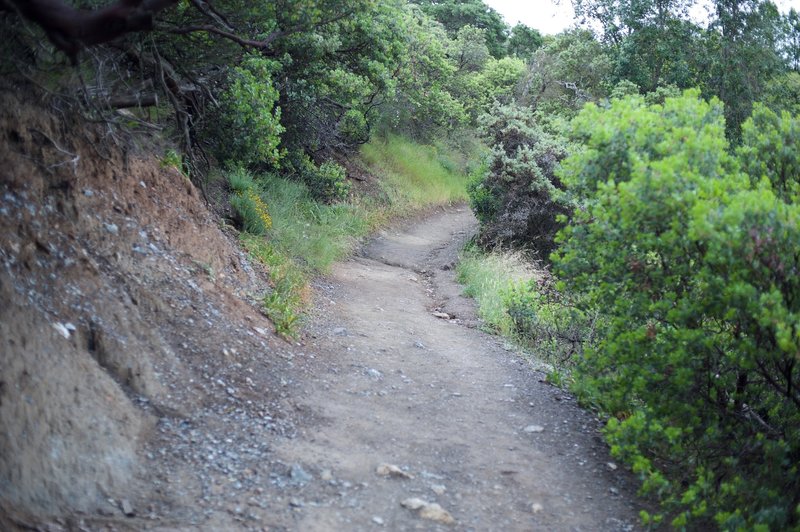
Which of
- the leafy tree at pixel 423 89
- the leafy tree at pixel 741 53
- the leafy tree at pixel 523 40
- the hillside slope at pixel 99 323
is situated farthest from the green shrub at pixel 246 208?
the leafy tree at pixel 523 40

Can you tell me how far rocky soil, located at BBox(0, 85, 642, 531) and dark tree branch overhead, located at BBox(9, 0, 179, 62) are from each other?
5.62 feet

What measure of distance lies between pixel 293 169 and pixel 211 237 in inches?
290

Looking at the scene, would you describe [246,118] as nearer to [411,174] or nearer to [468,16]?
[411,174]

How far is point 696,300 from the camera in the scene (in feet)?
15.6

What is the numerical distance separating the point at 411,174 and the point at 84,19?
760 inches

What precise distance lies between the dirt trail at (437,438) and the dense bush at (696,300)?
591mm

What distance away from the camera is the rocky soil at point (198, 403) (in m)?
4.20

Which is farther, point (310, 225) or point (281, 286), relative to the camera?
point (310, 225)

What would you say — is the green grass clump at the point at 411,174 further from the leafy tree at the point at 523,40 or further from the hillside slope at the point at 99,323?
the leafy tree at the point at 523,40

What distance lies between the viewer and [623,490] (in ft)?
17.8

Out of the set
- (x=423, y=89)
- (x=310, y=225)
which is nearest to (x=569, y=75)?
(x=423, y=89)

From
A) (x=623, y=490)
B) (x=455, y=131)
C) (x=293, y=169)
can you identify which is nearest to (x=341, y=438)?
(x=623, y=490)

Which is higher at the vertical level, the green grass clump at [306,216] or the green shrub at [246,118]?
the green shrub at [246,118]

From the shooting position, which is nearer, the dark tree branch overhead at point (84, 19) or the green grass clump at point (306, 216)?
the dark tree branch overhead at point (84, 19)
